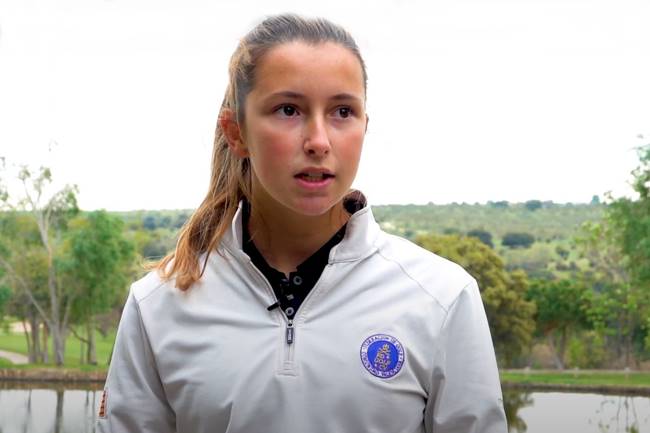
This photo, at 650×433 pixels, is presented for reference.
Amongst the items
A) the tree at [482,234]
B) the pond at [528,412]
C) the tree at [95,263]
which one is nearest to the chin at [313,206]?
the pond at [528,412]

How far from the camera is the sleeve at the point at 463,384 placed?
1300mm

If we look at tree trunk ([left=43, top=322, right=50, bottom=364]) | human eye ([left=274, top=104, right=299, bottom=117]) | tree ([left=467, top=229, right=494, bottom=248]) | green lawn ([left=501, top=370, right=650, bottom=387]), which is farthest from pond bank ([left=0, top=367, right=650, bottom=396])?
human eye ([left=274, top=104, right=299, bottom=117])

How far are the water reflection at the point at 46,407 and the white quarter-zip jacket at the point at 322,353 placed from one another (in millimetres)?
22212

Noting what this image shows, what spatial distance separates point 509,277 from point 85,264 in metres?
11.1

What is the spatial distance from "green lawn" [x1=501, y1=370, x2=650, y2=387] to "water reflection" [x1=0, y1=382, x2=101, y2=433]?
35.3ft

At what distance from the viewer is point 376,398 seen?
4.18 feet

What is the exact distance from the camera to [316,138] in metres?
1.24

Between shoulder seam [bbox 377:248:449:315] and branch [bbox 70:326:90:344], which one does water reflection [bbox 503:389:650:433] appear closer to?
branch [bbox 70:326:90:344]

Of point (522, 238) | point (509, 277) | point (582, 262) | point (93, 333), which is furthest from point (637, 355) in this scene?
point (93, 333)

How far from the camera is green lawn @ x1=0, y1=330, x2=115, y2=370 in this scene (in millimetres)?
27016

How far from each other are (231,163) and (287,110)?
26 centimetres

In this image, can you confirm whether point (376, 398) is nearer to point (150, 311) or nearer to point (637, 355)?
point (150, 311)

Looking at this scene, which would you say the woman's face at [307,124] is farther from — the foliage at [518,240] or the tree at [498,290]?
the foliage at [518,240]

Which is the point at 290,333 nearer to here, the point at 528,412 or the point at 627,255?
the point at 627,255
